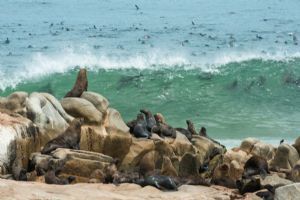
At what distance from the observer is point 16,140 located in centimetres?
1399

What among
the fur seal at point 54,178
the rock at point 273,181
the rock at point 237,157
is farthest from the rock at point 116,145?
the rock at point 273,181

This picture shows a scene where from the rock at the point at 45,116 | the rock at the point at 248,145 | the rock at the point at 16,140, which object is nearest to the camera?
the rock at the point at 16,140

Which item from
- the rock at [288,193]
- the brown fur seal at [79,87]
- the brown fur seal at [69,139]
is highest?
the brown fur seal at [79,87]

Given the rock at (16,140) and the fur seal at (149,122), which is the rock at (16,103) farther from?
the fur seal at (149,122)

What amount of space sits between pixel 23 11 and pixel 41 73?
2618 cm

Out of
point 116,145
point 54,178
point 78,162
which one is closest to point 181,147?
point 116,145

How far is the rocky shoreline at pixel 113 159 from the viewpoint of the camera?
40.4 ft

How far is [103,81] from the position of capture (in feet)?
111

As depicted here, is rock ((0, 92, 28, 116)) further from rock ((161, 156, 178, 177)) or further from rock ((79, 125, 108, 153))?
rock ((161, 156, 178, 177))

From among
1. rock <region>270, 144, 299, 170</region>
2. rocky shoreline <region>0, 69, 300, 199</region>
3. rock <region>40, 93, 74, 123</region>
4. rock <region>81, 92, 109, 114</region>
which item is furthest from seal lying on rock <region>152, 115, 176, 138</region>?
rock <region>270, 144, 299, 170</region>

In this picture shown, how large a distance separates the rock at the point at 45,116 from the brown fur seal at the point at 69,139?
0.35 m

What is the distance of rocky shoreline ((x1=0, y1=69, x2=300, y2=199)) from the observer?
40.4 feet

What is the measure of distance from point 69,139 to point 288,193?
19.1ft

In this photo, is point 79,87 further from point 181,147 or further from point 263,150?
point 263,150
